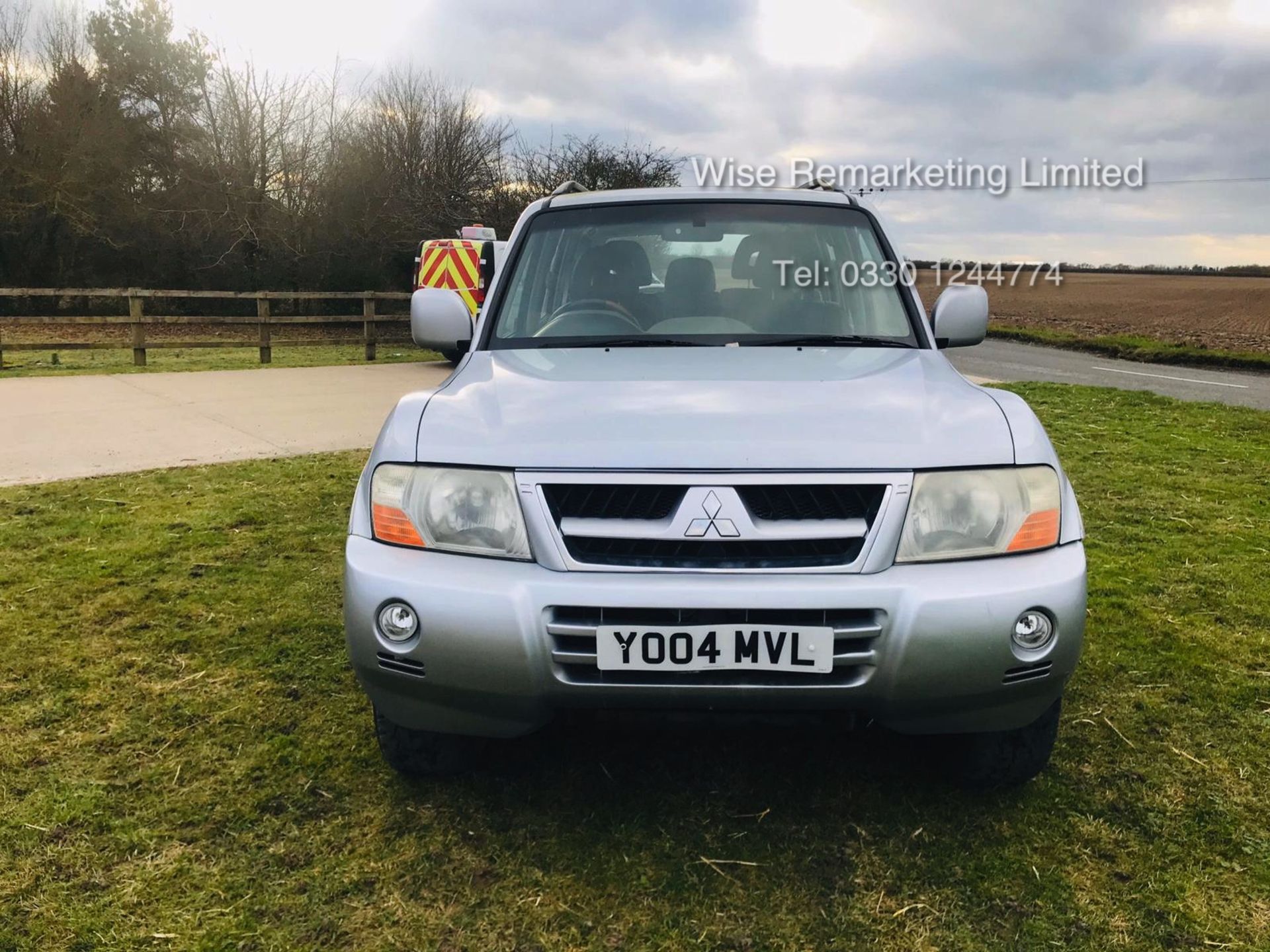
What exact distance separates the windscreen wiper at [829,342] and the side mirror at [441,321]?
1.00 metres

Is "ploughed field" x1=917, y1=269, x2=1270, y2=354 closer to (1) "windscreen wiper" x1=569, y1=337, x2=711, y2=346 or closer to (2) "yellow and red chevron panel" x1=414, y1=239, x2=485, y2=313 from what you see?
(2) "yellow and red chevron panel" x1=414, y1=239, x2=485, y2=313

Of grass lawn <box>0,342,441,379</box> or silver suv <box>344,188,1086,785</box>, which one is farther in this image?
grass lawn <box>0,342,441,379</box>

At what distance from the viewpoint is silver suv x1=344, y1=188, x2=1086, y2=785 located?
81.6 inches

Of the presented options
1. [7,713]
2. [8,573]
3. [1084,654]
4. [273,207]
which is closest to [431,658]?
[7,713]

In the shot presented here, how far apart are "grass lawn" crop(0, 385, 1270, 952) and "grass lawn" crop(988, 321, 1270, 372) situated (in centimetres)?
1409

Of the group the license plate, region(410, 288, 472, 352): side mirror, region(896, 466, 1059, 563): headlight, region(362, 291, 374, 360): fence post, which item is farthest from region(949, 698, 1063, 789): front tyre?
region(362, 291, 374, 360): fence post

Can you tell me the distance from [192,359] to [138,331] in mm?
2694

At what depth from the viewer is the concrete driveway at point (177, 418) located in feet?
22.4

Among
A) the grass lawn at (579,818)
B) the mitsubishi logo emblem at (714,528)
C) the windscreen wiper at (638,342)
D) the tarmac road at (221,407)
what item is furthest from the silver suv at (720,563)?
the tarmac road at (221,407)

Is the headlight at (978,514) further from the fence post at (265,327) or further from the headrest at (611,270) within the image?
the fence post at (265,327)

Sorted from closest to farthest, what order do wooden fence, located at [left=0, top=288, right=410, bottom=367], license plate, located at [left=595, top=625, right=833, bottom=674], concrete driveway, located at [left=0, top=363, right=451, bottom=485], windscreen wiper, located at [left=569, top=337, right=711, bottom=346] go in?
license plate, located at [left=595, top=625, right=833, bottom=674]
windscreen wiper, located at [left=569, top=337, right=711, bottom=346]
concrete driveway, located at [left=0, top=363, right=451, bottom=485]
wooden fence, located at [left=0, top=288, right=410, bottom=367]

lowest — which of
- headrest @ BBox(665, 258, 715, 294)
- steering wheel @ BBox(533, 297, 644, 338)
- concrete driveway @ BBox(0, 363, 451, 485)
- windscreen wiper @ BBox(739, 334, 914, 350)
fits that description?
concrete driveway @ BBox(0, 363, 451, 485)

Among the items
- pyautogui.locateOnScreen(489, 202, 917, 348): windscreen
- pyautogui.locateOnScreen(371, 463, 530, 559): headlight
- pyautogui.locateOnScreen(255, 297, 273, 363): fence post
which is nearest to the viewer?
pyautogui.locateOnScreen(371, 463, 530, 559): headlight

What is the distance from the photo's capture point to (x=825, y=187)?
3.99 metres
